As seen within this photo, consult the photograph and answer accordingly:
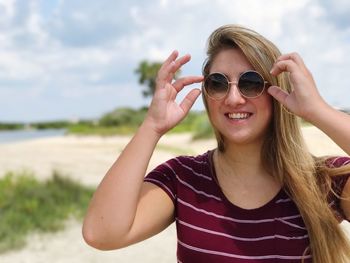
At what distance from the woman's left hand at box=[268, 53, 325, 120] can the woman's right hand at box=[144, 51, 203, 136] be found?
35 cm

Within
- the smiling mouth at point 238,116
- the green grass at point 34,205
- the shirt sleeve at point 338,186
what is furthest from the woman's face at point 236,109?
the green grass at point 34,205

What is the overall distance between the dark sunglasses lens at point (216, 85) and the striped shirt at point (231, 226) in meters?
0.35

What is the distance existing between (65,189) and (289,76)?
282 inches

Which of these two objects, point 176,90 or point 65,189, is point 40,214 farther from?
point 176,90

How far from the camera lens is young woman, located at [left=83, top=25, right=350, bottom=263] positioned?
205 cm

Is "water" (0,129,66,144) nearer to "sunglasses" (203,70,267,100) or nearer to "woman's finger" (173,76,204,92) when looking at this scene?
"woman's finger" (173,76,204,92)

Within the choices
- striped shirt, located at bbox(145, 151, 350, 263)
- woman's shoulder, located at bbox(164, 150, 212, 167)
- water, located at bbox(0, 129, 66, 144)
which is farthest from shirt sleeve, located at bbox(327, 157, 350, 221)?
water, located at bbox(0, 129, 66, 144)

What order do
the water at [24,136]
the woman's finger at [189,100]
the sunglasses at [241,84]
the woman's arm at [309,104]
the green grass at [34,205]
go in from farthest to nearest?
1. the water at [24,136]
2. the green grass at [34,205]
3. the woman's finger at [189,100]
4. the sunglasses at [241,84]
5. the woman's arm at [309,104]

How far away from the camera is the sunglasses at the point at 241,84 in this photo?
6.95 ft

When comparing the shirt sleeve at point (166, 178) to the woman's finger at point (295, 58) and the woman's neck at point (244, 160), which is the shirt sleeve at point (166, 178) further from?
the woman's finger at point (295, 58)

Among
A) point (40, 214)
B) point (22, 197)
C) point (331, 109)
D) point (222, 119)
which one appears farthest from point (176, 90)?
point (22, 197)

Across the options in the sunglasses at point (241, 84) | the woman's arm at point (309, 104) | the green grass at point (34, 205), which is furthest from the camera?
the green grass at point (34, 205)

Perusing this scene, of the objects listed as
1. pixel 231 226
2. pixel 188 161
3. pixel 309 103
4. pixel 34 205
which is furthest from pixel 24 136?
pixel 309 103

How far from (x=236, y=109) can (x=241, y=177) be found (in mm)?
310
